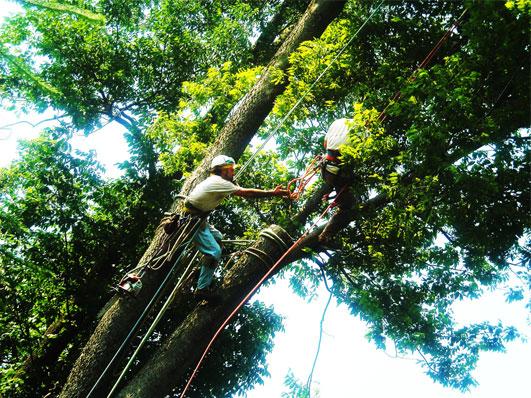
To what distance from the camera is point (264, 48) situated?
8.63 metres

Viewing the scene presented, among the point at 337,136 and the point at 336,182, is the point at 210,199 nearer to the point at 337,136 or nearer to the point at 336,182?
the point at 336,182

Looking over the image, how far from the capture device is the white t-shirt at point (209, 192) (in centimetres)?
382

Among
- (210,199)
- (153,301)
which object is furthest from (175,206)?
(153,301)

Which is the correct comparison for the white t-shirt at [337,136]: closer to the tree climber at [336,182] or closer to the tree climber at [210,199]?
the tree climber at [336,182]

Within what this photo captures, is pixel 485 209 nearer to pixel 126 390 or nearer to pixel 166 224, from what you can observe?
pixel 166 224

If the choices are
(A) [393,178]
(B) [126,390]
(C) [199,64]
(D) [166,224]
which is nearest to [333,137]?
(A) [393,178]

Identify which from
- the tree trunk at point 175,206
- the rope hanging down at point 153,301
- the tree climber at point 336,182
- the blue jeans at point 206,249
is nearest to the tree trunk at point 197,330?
the tree trunk at point 175,206

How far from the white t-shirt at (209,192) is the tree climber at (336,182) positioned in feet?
3.61

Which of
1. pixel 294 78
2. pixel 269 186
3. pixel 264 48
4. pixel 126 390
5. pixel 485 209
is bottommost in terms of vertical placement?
pixel 126 390

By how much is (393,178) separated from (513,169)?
4.12 feet

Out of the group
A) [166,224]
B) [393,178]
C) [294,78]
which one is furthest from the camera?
[294,78]

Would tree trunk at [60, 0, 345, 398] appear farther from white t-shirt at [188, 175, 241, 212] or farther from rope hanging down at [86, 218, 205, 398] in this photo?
white t-shirt at [188, 175, 241, 212]

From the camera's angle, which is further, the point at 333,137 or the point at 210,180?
the point at 333,137

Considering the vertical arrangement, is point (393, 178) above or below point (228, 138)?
below
